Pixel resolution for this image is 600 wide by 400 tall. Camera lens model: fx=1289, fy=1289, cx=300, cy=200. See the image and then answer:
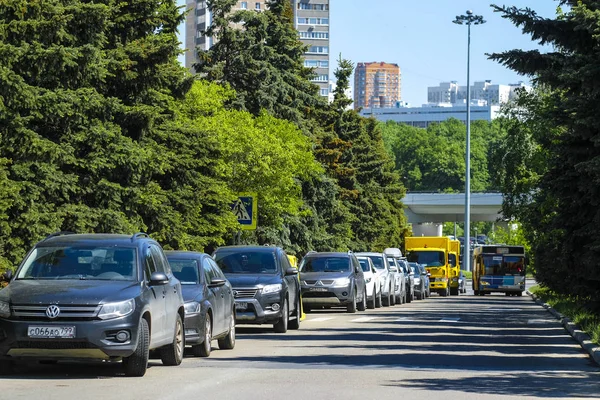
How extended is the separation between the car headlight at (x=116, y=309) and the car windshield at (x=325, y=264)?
75.5 ft

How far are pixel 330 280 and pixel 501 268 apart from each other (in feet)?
121

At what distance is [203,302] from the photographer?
18156 mm

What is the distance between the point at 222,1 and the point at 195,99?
528 inches

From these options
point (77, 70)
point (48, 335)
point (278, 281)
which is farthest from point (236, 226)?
point (48, 335)

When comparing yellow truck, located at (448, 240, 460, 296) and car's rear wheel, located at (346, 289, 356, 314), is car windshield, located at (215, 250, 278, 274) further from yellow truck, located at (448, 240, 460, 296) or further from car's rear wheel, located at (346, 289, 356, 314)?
yellow truck, located at (448, 240, 460, 296)

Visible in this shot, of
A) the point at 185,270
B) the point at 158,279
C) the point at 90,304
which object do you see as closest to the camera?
the point at 90,304

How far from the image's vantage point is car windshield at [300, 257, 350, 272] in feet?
123

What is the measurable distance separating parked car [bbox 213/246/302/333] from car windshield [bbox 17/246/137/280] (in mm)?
8468

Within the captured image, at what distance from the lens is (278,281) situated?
80.0 ft

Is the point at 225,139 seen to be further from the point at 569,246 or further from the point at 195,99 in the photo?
the point at 569,246

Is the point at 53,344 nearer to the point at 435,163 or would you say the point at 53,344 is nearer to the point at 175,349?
the point at 175,349

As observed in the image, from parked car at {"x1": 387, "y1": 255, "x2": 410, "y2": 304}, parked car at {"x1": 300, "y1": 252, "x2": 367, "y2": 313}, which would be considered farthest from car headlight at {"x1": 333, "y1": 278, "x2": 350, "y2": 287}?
parked car at {"x1": 387, "y1": 255, "x2": 410, "y2": 304}

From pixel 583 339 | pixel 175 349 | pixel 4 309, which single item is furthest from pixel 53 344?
pixel 583 339

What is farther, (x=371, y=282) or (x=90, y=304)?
(x=371, y=282)
